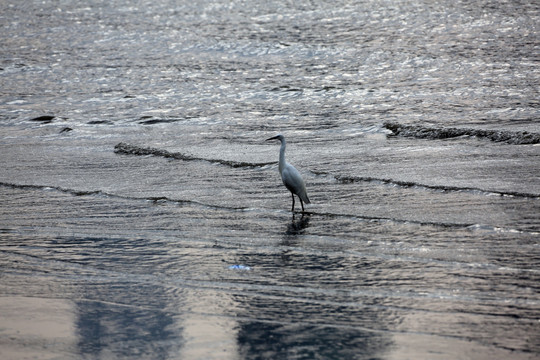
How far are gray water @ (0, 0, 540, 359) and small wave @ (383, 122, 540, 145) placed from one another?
59mm

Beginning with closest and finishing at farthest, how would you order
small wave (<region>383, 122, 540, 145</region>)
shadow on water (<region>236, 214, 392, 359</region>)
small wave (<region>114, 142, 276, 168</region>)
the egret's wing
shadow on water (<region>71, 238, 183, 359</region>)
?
shadow on water (<region>236, 214, 392, 359</region>) < shadow on water (<region>71, 238, 183, 359</region>) < the egret's wing < small wave (<region>114, 142, 276, 168</region>) < small wave (<region>383, 122, 540, 145</region>)

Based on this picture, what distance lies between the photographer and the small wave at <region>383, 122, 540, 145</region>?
41.2 feet

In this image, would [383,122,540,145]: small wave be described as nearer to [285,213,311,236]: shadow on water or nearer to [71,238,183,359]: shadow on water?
[285,213,311,236]: shadow on water

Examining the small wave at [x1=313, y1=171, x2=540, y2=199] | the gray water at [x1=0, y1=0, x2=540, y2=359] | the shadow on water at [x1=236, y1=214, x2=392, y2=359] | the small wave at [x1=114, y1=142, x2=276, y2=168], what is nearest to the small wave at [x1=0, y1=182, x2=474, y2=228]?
the gray water at [x1=0, y1=0, x2=540, y2=359]

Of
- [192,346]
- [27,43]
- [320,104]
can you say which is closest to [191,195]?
[192,346]

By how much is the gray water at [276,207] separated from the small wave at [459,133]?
59 mm

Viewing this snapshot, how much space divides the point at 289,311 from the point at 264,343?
60cm

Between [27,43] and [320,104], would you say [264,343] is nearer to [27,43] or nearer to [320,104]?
[320,104]

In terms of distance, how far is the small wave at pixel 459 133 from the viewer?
12.6 m

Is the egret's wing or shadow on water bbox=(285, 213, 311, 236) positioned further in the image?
the egret's wing

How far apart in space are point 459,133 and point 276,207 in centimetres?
560

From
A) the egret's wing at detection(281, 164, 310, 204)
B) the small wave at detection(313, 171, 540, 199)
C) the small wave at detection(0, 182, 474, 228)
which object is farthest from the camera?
the small wave at detection(313, 171, 540, 199)

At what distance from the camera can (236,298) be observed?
240 inches

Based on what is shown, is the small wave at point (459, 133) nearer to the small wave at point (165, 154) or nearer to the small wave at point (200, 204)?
the small wave at point (165, 154)
